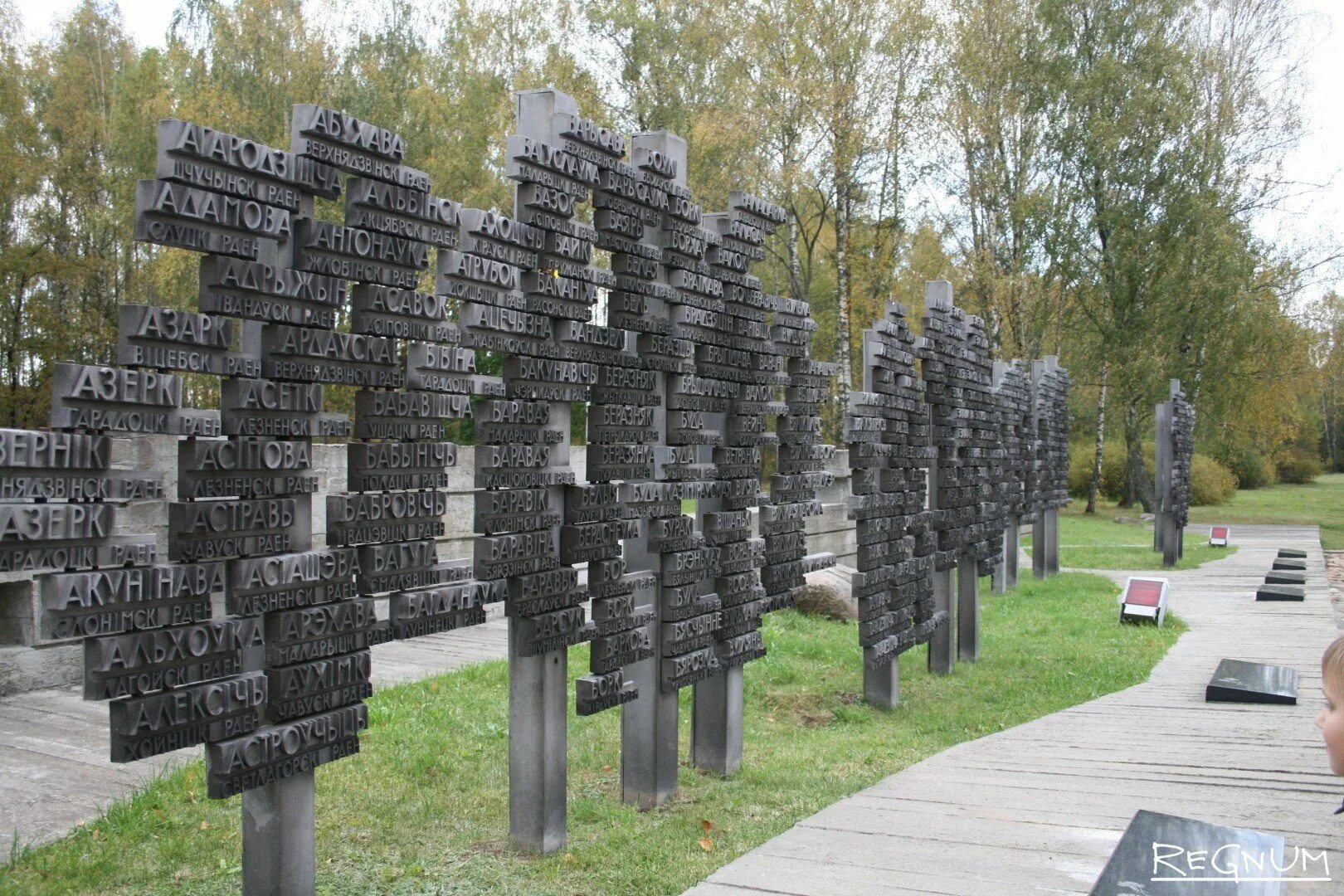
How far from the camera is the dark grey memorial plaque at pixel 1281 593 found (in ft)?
47.0

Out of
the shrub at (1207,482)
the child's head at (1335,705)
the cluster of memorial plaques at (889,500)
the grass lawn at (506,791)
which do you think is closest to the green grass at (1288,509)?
the shrub at (1207,482)

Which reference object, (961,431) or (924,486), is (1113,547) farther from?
(924,486)

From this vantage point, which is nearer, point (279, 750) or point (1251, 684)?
point (279, 750)

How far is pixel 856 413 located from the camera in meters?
8.59

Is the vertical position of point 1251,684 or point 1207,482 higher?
point 1207,482

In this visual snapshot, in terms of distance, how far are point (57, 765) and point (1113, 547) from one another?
2184cm

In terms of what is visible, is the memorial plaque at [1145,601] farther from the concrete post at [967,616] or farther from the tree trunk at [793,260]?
the tree trunk at [793,260]

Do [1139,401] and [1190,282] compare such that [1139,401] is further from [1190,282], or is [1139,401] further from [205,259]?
[205,259]

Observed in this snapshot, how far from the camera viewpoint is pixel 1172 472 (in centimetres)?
1958

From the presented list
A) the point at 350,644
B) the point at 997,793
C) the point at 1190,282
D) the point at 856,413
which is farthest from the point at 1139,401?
the point at 350,644

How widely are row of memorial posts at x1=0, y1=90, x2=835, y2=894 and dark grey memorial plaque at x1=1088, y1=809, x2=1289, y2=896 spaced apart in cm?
237

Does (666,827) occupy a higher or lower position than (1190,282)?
lower

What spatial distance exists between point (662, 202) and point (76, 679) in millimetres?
5303

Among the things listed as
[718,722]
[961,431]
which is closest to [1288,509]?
[961,431]
